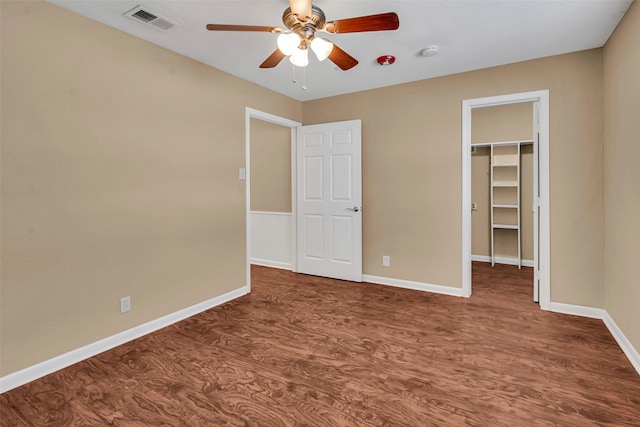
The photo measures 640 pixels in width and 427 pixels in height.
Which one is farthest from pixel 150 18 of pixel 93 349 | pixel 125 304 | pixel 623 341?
pixel 623 341

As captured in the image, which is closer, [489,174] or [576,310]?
[576,310]

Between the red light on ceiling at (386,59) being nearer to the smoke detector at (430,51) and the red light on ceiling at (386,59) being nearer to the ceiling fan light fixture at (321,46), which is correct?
the smoke detector at (430,51)

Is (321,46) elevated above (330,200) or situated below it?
above

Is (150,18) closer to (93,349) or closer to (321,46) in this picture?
(321,46)

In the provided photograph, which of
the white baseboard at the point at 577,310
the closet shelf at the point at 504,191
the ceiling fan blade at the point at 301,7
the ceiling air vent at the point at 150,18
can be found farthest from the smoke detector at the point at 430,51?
the closet shelf at the point at 504,191

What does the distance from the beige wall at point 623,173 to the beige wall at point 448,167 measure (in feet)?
0.48

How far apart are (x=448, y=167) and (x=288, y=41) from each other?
2457 mm

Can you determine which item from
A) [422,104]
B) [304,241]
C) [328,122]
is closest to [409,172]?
[422,104]

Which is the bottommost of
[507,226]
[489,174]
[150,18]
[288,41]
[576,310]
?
[576,310]

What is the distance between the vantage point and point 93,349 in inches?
95.8

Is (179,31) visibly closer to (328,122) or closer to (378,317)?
(328,122)

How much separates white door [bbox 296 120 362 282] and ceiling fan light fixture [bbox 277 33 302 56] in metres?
Result: 2.23

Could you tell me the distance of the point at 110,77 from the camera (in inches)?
100.0

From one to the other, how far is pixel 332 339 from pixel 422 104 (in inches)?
110
